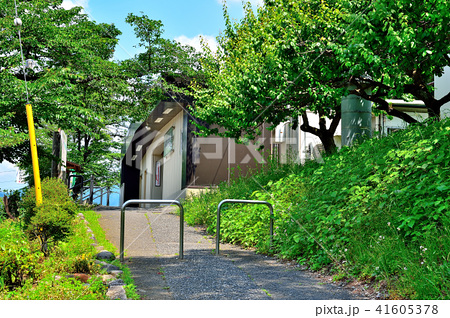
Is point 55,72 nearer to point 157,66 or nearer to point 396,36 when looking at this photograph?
point 157,66

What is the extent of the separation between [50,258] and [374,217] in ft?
14.5

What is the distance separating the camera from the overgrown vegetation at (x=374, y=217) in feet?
15.3

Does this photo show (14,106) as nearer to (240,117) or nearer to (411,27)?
(240,117)

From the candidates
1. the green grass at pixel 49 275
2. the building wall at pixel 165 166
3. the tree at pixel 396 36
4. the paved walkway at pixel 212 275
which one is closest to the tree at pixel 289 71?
the tree at pixel 396 36

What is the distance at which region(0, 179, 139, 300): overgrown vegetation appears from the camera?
407 centimetres

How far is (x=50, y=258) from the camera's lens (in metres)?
6.04

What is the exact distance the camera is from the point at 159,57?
1953cm

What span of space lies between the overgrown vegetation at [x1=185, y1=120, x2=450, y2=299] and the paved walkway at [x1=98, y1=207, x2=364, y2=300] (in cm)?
44

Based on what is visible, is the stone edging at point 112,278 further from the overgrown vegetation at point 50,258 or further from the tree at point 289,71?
the tree at point 289,71

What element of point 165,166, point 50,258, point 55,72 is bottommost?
point 50,258

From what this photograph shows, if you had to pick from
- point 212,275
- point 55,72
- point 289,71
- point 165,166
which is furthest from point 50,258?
point 165,166

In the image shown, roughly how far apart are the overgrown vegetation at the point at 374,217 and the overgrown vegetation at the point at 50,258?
2.68 meters

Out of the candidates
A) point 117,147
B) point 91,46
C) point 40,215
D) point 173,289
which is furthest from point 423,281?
point 117,147

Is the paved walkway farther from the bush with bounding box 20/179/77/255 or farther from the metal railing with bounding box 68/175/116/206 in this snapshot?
the metal railing with bounding box 68/175/116/206
